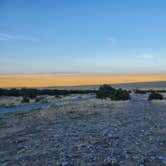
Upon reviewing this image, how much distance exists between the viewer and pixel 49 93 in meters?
77.7

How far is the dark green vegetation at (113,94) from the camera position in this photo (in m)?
46.0

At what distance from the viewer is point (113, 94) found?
49.6 meters

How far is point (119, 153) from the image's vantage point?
7891 mm

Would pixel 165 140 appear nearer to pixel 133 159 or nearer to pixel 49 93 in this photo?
pixel 133 159

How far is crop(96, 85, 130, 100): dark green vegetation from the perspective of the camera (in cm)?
4602

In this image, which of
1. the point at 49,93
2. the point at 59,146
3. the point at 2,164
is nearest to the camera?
the point at 2,164

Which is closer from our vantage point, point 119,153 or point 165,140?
point 119,153

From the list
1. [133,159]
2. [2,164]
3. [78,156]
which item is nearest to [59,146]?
[78,156]

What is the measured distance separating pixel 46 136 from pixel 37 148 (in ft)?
7.64

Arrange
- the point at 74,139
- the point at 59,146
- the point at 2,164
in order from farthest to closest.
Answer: the point at 74,139
the point at 59,146
the point at 2,164

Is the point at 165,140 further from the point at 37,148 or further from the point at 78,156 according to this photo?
the point at 37,148

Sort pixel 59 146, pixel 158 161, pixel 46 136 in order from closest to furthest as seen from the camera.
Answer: pixel 158 161
pixel 59 146
pixel 46 136

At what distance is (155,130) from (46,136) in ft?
17.3

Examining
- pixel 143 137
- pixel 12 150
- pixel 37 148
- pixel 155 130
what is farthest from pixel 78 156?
pixel 155 130
